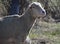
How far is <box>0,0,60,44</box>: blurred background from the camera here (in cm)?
1238

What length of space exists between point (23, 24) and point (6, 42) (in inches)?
26.2

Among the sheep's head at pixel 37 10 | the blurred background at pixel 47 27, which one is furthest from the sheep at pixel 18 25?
the blurred background at pixel 47 27

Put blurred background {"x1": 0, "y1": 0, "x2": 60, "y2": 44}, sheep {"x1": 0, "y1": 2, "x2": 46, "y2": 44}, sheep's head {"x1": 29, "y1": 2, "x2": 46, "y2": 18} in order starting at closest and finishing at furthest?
1. sheep's head {"x1": 29, "y1": 2, "x2": 46, "y2": 18}
2. sheep {"x1": 0, "y1": 2, "x2": 46, "y2": 44}
3. blurred background {"x1": 0, "y1": 0, "x2": 60, "y2": 44}

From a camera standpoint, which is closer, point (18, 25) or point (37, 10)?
point (37, 10)

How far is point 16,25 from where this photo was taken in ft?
28.9

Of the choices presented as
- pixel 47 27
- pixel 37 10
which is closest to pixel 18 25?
pixel 37 10

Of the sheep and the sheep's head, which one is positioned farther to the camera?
the sheep

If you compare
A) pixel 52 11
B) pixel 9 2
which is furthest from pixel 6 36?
pixel 52 11

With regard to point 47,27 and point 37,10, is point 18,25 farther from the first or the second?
point 47,27

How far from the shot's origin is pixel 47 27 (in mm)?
16562

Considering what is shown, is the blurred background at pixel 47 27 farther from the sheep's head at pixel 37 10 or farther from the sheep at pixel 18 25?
the sheep's head at pixel 37 10

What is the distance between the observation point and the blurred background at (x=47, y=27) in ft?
40.6

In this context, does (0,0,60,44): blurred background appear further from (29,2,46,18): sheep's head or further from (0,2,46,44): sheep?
(29,2,46,18): sheep's head

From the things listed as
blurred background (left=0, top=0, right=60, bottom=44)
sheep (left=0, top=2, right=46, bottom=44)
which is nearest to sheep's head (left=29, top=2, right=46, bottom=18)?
sheep (left=0, top=2, right=46, bottom=44)
